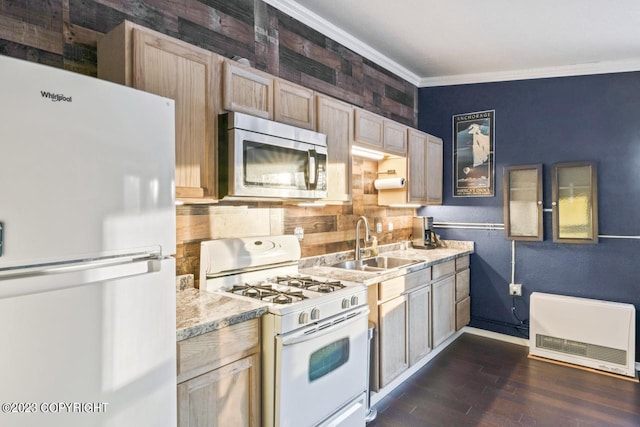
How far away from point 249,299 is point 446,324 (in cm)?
236

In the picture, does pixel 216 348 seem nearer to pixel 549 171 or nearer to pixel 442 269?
pixel 442 269

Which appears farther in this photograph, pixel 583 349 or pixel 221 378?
pixel 583 349

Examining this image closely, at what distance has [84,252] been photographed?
1.09 meters

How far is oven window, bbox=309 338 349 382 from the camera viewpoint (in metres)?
1.91

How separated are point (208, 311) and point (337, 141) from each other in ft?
4.96

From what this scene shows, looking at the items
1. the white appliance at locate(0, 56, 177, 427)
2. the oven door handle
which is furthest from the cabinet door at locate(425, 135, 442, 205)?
the white appliance at locate(0, 56, 177, 427)

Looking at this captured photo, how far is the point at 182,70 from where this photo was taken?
1784 millimetres

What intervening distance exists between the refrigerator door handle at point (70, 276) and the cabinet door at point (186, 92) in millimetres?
562

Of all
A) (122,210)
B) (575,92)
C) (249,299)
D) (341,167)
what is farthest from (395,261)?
(122,210)

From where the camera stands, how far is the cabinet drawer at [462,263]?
383 cm

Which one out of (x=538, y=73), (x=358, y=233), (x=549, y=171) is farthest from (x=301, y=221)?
(x=538, y=73)

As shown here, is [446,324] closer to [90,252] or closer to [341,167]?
[341,167]

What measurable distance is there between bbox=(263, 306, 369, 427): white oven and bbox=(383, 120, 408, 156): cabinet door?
1566 millimetres

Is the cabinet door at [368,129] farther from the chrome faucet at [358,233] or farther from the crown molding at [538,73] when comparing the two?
the crown molding at [538,73]
